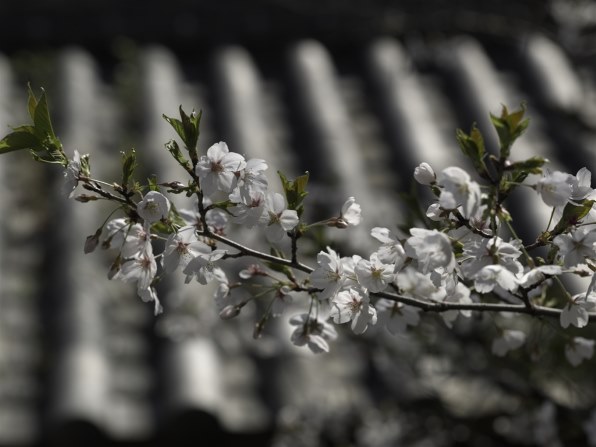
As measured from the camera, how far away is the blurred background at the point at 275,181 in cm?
247

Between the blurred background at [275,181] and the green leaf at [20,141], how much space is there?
0.58 meters

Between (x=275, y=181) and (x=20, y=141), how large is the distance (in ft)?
7.74

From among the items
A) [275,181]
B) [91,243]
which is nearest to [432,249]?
[91,243]

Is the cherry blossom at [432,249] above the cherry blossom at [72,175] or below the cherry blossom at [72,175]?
above

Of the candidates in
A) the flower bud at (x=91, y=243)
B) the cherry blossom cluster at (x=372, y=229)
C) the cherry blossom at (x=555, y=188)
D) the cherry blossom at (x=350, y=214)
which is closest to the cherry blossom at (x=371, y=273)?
the cherry blossom cluster at (x=372, y=229)

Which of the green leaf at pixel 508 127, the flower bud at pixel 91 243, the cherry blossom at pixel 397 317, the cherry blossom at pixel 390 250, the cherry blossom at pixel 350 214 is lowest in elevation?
the cherry blossom at pixel 397 317

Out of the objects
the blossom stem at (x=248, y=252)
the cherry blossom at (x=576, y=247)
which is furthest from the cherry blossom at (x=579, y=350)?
the blossom stem at (x=248, y=252)

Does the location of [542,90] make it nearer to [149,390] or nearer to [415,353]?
[415,353]

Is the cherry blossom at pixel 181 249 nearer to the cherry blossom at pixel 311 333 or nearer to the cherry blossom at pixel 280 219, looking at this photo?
the cherry blossom at pixel 280 219

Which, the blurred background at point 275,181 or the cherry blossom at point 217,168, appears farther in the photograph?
the blurred background at point 275,181

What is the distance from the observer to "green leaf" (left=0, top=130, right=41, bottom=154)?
1.14 m

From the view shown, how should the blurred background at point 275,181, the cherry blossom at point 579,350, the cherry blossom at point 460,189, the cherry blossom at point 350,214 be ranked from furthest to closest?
the blurred background at point 275,181 → the cherry blossom at point 579,350 → the cherry blossom at point 350,214 → the cherry blossom at point 460,189

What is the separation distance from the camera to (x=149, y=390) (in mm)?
2711

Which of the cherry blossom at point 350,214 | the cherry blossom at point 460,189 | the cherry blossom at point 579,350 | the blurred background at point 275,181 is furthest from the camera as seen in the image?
the blurred background at point 275,181
